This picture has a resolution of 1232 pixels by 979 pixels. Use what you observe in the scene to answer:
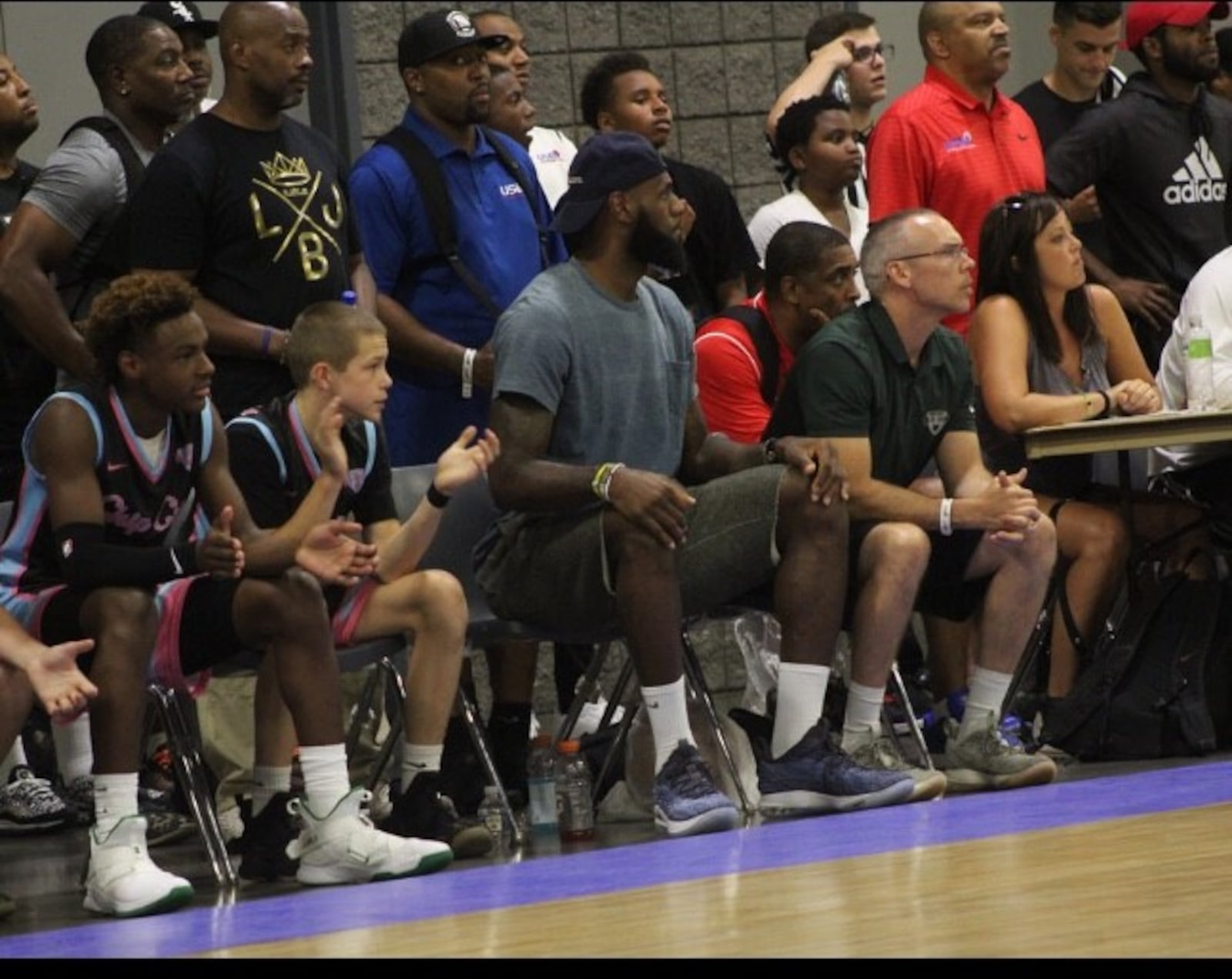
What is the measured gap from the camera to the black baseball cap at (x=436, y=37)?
23.9ft

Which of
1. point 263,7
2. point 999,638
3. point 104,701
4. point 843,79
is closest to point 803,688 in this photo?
point 999,638

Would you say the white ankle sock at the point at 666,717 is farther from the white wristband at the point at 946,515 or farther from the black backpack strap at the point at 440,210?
the black backpack strap at the point at 440,210

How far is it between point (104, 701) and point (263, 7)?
6.87 ft

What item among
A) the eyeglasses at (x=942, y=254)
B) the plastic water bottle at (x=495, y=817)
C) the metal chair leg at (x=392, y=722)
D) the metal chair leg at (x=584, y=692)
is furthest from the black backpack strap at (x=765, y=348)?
the plastic water bottle at (x=495, y=817)

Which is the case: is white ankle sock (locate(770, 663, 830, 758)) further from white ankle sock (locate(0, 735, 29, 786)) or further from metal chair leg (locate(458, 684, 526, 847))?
white ankle sock (locate(0, 735, 29, 786))

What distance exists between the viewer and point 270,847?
5.96m

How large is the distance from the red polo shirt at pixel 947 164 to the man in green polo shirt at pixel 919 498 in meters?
1.08

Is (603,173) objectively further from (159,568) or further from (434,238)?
(159,568)

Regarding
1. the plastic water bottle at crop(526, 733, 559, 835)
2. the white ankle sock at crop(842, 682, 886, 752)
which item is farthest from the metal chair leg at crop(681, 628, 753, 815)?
the plastic water bottle at crop(526, 733, 559, 835)

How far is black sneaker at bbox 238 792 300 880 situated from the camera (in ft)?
19.5

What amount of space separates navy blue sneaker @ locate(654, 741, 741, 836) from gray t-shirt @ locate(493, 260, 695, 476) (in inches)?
31.8

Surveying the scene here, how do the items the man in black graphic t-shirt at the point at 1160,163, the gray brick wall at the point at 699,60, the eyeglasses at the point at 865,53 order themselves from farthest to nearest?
the gray brick wall at the point at 699,60
the eyeglasses at the point at 865,53
the man in black graphic t-shirt at the point at 1160,163

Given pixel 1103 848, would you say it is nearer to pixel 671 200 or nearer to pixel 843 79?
pixel 671 200

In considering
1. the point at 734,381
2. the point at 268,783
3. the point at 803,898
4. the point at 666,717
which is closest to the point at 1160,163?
the point at 734,381
